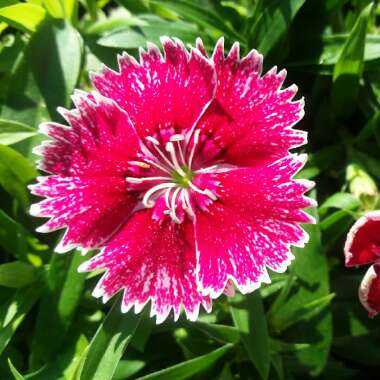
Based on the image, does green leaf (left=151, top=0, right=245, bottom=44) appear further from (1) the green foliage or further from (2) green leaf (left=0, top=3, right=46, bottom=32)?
(2) green leaf (left=0, top=3, right=46, bottom=32)

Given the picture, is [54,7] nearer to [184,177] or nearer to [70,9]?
[70,9]

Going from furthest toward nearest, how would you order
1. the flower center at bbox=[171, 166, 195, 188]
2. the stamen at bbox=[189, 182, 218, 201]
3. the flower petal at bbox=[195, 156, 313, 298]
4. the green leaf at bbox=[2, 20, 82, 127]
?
the green leaf at bbox=[2, 20, 82, 127] < the flower center at bbox=[171, 166, 195, 188] < the stamen at bbox=[189, 182, 218, 201] < the flower petal at bbox=[195, 156, 313, 298]

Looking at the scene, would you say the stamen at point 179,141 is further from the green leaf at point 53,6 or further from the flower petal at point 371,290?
the green leaf at point 53,6

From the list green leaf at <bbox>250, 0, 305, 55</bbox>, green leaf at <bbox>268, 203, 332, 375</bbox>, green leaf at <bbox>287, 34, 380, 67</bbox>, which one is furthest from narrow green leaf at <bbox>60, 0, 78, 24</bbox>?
green leaf at <bbox>268, 203, 332, 375</bbox>

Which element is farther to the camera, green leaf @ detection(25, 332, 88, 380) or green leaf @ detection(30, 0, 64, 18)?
green leaf @ detection(30, 0, 64, 18)

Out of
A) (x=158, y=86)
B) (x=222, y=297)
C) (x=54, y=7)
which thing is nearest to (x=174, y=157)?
(x=158, y=86)

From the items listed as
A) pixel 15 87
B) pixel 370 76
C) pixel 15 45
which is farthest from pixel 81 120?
pixel 370 76

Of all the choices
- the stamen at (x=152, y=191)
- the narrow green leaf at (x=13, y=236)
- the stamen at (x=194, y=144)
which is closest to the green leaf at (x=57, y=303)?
the narrow green leaf at (x=13, y=236)
